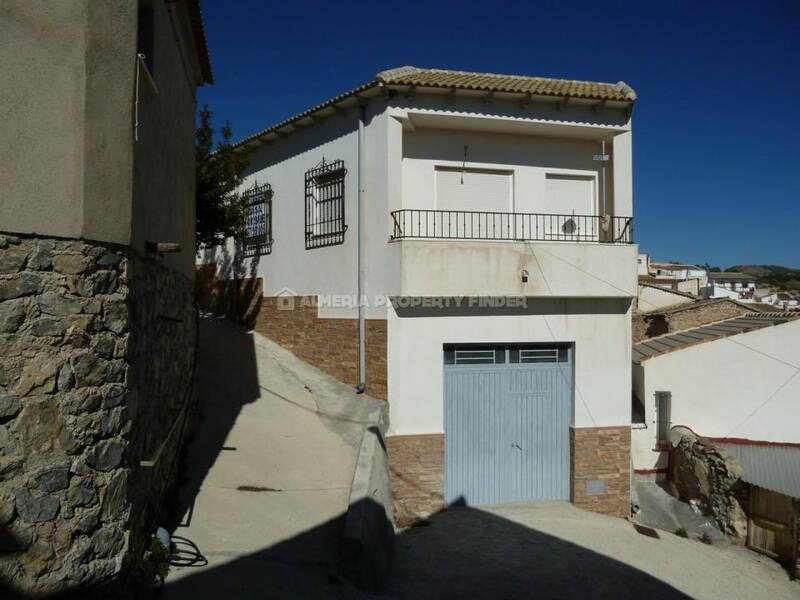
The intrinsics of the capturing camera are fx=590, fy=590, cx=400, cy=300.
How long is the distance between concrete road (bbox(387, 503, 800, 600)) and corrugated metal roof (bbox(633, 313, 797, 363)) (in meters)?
4.67

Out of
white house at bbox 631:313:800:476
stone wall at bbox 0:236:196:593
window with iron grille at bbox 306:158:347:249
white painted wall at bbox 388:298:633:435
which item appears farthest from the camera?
white house at bbox 631:313:800:476

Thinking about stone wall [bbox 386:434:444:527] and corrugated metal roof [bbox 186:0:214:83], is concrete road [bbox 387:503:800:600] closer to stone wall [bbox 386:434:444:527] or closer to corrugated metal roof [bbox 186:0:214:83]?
stone wall [bbox 386:434:444:527]

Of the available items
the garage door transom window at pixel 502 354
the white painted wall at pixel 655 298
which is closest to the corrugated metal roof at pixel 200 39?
the garage door transom window at pixel 502 354

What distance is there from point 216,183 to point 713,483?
469 inches

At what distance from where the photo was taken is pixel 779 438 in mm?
13492

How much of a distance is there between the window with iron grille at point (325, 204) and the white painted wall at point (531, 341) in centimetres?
261

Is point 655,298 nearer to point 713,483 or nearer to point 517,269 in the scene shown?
point 713,483

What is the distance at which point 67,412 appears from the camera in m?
3.81

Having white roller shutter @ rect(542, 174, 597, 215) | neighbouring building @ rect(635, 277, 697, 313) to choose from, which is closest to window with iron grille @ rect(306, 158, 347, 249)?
white roller shutter @ rect(542, 174, 597, 215)

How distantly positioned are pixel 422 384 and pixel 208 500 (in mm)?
4578

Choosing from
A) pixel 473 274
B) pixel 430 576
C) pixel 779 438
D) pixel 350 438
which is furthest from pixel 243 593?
pixel 779 438

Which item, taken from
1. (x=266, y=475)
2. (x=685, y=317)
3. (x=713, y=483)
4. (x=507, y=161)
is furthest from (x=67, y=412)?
(x=685, y=317)

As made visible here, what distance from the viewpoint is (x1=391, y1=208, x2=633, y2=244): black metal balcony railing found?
10750 mm

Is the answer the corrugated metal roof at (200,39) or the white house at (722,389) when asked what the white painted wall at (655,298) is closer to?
the white house at (722,389)
